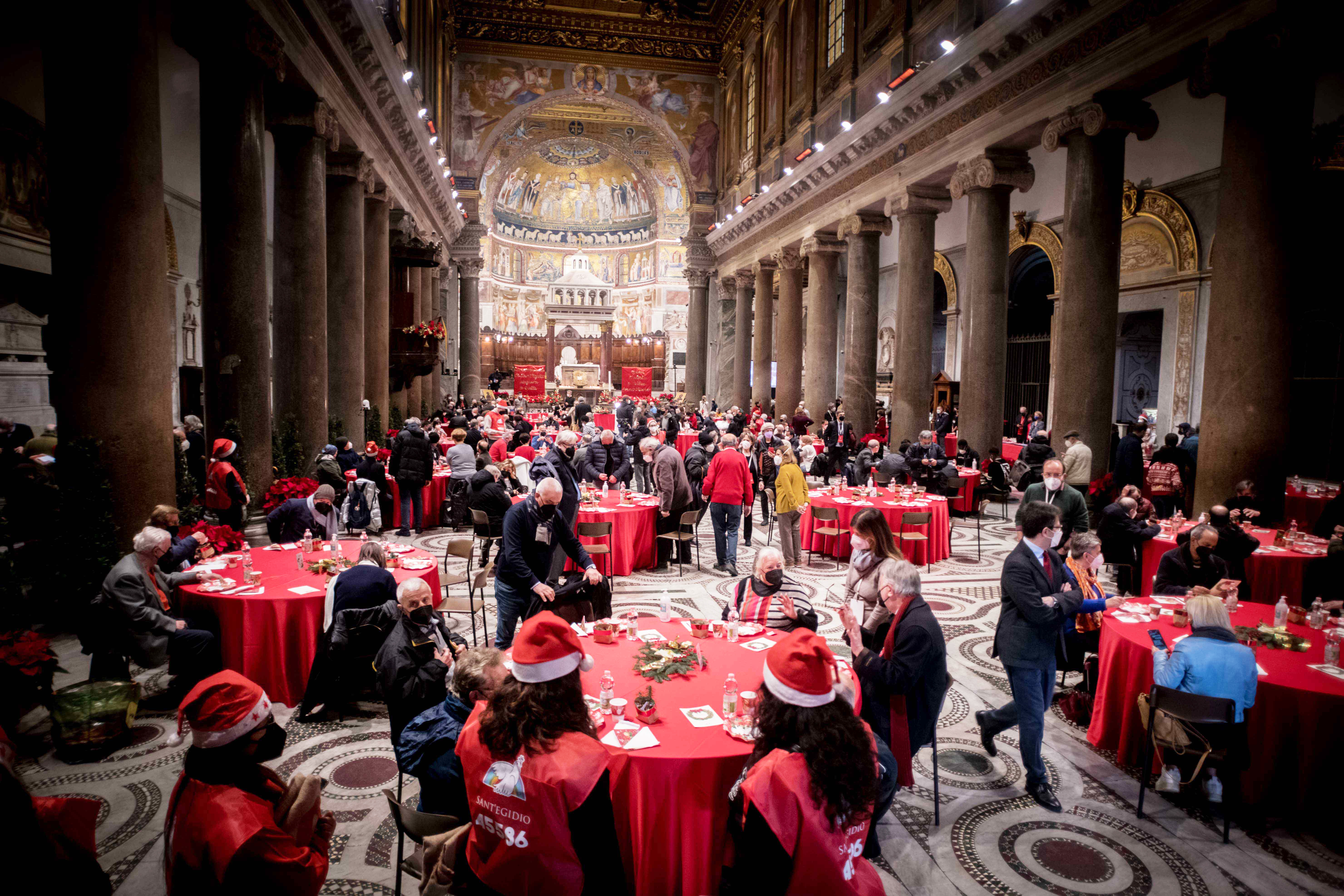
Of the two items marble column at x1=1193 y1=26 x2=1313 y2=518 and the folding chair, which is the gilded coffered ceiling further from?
the folding chair

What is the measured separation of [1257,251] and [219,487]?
428 inches

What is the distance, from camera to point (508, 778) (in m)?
2.25

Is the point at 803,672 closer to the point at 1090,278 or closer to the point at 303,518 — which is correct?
the point at 303,518

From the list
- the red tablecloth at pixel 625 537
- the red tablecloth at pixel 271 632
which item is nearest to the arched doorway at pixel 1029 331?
the red tablecloth at pixel 625 537

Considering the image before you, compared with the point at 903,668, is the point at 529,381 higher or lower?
higher

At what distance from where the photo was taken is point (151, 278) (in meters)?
5.83

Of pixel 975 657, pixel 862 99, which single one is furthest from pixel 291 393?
pixel 862 99

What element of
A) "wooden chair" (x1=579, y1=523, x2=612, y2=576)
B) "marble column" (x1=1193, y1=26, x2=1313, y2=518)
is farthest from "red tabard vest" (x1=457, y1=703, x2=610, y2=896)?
"marble column" (x1=1193, y1=26, x2=1313, y2=518)

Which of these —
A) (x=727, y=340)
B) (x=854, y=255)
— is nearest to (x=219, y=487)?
(x=854, y=255)

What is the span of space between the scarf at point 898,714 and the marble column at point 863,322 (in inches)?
500

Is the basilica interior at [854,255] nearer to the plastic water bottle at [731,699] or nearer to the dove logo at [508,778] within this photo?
the plastic water bottle at [731,699]

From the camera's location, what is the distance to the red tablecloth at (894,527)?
872 centimetres

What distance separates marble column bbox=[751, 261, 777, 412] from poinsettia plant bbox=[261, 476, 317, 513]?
676 inches

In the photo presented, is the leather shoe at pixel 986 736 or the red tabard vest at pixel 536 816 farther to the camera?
the leather shoe at pixel 986 736
